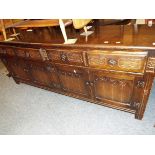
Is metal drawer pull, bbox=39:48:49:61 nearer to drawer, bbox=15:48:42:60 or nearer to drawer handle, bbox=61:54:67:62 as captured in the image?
drawer, bbox=15:48:42:60

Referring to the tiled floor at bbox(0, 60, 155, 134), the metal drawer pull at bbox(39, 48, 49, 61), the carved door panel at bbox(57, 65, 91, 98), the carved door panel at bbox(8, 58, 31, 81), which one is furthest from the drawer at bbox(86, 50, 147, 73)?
the carved door panel at bbox(8, 58, 31, 81)

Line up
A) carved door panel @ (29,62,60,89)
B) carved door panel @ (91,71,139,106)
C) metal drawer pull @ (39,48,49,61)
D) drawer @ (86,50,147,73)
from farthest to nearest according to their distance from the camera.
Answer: carved door panel @ (29,62,60,89) → metal drawer pull @ (39,48,49,61) → carved door panel @ (91,71,139,106) → drawer @ (86,50,147,73)

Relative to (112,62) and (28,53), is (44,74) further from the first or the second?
(112,62)

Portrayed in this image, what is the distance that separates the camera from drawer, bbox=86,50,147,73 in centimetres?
130

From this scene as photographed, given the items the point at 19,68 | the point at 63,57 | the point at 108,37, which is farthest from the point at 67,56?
the point at 19,68

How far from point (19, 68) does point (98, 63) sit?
1.45 meters

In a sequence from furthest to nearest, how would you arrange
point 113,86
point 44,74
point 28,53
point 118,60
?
1. point 44,74
2. point 28,53
3. point 113,86
4. point 118,60

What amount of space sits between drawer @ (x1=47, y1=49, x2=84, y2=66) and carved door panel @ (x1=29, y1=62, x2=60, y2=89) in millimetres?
207

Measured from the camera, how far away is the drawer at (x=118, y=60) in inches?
51.4

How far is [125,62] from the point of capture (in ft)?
4.52

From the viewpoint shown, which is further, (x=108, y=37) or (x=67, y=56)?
(x=67, y=56)

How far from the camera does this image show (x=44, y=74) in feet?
7.13

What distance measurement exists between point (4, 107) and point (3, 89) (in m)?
0.56
